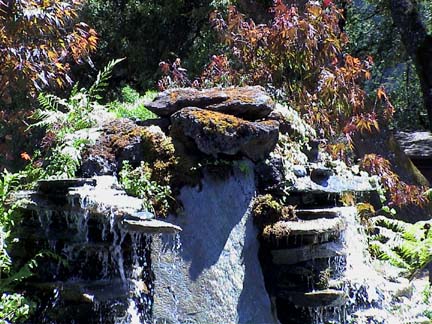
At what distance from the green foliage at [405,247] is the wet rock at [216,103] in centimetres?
189

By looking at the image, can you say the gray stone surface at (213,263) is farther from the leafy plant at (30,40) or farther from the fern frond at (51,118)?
the leafy plant at (30,40)

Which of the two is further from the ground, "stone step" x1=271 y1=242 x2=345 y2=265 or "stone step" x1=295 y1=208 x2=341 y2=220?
"stone step" x1=295 y1=208 x2=341 y2=220

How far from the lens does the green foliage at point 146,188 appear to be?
438 centimetres

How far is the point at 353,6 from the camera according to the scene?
1606 cm

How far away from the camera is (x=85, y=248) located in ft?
13.3

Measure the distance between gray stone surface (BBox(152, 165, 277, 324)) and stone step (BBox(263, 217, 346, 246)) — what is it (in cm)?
15

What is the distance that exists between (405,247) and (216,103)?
96.6 inches

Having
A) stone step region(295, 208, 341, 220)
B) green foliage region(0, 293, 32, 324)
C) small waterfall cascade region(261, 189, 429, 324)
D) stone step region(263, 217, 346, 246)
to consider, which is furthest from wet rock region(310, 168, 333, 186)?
green foliage region(0, 293, 32, 324)

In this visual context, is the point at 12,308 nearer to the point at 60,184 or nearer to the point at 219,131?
the point at 60,184

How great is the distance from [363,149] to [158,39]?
14.9ft

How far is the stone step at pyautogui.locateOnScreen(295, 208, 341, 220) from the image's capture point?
15.6ft

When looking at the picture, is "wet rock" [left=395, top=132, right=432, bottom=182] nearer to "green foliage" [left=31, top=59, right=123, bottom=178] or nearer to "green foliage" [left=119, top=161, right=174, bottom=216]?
"green foliage" [left=31, top=59, right=123, bottom=178]

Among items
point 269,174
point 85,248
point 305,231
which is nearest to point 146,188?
point 85,248

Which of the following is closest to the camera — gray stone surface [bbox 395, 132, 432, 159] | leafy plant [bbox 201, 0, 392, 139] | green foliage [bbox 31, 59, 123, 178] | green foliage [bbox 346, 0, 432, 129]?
green foliage [bbox 31, 59, 123, 178]
